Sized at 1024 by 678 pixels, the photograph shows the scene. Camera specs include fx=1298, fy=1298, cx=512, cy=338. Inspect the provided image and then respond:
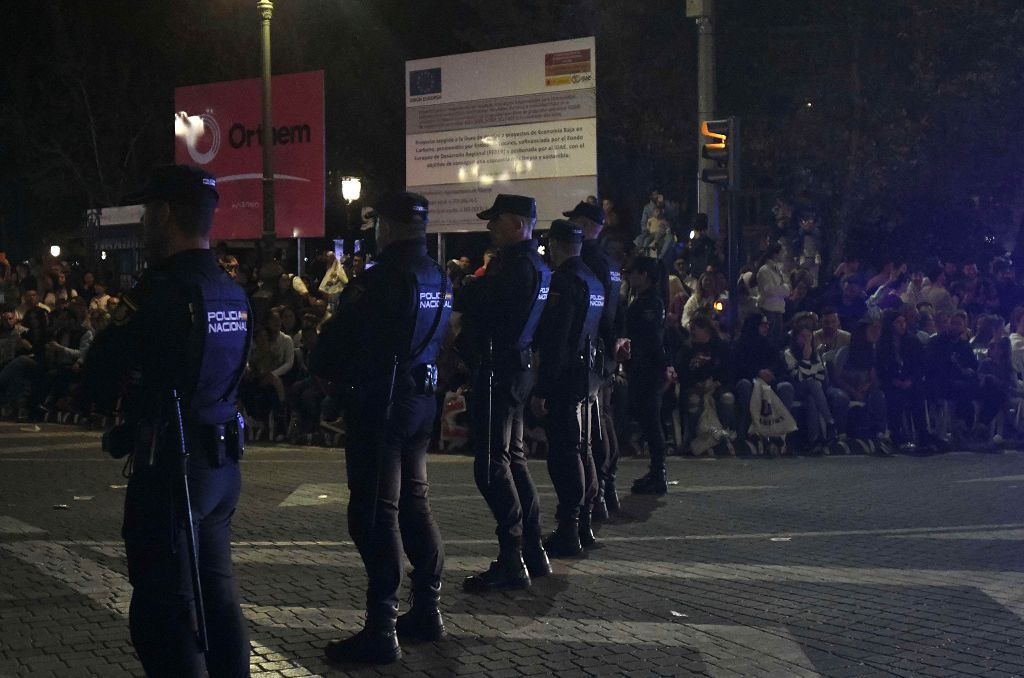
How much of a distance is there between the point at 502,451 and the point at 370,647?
1483 mm

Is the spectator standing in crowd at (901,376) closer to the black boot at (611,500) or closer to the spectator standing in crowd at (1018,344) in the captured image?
the spectator standing in crowd at (1018,344)

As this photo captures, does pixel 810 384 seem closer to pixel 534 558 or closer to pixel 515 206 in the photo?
pixel 534 558

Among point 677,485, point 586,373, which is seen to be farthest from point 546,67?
point 586,373

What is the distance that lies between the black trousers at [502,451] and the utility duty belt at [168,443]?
2332 millimetres

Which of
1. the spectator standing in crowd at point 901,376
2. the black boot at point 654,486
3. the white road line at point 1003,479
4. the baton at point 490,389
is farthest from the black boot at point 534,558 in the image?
the spectator standing in crowd at point 901,376

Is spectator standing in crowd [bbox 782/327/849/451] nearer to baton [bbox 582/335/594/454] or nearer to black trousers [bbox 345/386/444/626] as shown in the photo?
baton [bbox 582/335/594/454]

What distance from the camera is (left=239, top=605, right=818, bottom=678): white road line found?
18.1ft

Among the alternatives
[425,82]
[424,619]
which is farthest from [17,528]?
[425,82]

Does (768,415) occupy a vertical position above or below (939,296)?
below

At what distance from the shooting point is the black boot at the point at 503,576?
22.1 ft

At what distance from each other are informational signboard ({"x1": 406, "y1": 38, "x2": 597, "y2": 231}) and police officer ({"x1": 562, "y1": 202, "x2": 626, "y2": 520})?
1142 centimetres

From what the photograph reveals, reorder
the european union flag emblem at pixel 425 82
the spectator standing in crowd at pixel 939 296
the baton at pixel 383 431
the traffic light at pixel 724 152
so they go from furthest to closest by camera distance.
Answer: the european union flag emblem at pixel 425 82
the spectator standing in crowd at pixel 939 296
the traffic light at pixel 724 152
the baton at pixel 383 431

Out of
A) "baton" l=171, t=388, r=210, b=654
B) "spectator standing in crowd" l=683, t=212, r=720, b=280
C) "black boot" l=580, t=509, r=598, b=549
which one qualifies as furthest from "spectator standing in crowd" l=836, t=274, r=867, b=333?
"baton" l=171, t=388, r=210, b=654

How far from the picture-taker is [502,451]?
6.64 m
